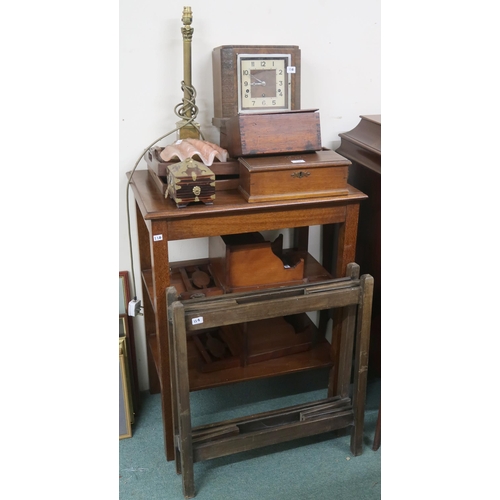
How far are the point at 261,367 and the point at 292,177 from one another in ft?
2.52

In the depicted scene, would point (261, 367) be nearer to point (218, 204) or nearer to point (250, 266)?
point (250, 266)

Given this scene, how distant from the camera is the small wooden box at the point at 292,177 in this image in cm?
161

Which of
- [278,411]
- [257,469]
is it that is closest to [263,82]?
[278,411]

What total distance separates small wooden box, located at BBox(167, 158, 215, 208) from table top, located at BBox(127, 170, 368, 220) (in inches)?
1.2

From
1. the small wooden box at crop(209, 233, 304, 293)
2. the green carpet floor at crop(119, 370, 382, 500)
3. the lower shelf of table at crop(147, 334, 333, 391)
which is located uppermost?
the small wooden box at crop(209, 233, 304, 293)

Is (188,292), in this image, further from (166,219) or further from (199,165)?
(199,165)

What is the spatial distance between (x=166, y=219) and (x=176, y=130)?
Result: 1.50 feet

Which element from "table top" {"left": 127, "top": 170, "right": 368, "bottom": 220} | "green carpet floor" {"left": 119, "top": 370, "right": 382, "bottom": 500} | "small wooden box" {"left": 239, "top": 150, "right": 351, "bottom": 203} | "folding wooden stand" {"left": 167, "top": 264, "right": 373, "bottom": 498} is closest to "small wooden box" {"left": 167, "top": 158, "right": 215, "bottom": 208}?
"table top" {"left": 127, "top": 170, "right": 368, "bottom": 220}

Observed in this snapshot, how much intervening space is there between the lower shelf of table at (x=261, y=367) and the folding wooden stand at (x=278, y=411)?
99mm

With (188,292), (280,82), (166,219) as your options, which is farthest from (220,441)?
(280,82)

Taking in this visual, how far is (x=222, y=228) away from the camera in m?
1.62

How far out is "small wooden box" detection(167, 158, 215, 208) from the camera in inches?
59.9

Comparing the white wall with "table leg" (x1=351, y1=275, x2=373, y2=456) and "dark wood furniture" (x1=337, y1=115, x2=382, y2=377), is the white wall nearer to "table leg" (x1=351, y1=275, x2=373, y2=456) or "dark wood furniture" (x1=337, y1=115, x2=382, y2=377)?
"dark wood furniture" (x1=337, y1=115, x2=382, y2=377)

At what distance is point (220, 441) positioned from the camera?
1.76m
